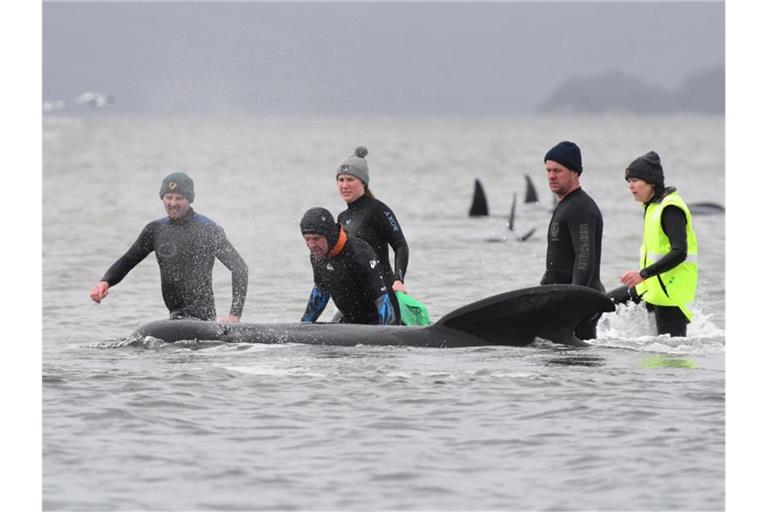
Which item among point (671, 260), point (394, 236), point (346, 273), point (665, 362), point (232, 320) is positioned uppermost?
point (394, 236)

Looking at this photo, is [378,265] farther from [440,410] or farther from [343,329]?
[440,410]

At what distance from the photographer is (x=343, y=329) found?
1382 centimetres

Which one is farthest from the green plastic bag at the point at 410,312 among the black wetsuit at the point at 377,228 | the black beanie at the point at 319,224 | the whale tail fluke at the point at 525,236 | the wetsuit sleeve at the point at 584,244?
the whale tail fluke at the point at 525,236

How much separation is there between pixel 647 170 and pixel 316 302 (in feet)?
11.2

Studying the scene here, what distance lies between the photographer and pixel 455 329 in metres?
13.8

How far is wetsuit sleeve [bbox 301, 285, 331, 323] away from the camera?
1407 cm

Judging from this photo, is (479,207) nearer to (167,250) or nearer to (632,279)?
(167,250)

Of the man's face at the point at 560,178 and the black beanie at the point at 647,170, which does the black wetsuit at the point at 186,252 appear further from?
the black beanie at the point at 647,170

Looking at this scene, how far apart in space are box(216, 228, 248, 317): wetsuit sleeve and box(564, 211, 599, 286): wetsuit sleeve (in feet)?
10.3

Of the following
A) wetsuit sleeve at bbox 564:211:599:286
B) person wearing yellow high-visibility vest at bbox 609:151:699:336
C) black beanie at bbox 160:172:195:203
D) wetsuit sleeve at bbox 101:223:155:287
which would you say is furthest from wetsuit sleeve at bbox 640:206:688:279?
wetsuit sleeve at bbox 101:223:155:287

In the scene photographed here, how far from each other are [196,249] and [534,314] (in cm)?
332

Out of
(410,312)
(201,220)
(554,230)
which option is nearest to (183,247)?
(201,220)

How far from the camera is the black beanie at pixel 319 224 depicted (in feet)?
43.4

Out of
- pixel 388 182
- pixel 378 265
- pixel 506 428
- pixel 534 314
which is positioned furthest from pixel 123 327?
pixel 388 182
